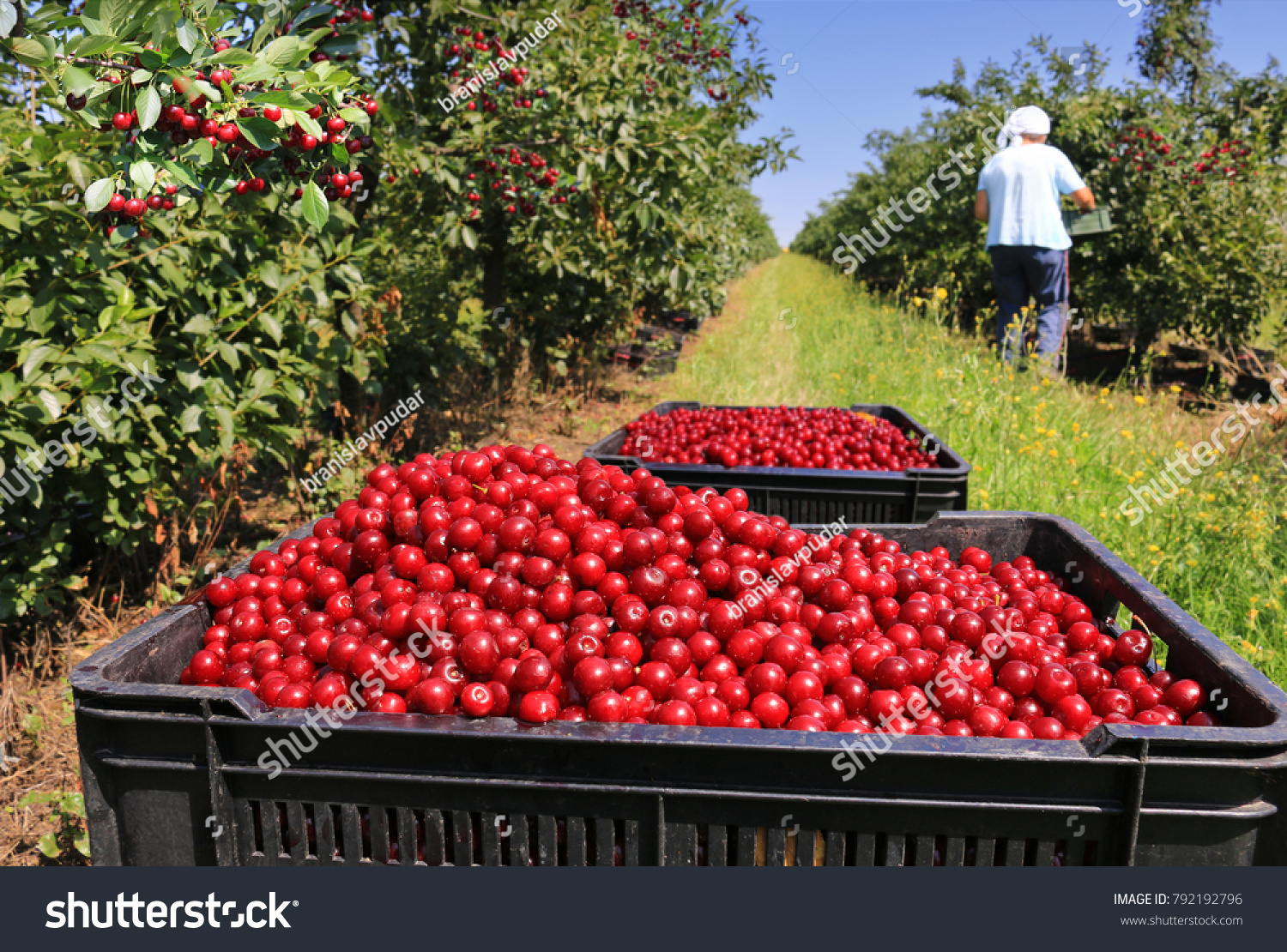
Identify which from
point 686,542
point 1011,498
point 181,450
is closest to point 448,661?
point 686,542

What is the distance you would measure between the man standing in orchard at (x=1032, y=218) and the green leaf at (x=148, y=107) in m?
5.74

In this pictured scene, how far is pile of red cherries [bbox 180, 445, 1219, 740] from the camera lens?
1.37 metres

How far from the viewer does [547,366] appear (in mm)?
8281

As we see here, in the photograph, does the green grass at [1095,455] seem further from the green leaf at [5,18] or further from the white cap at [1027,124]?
the green leaf at [5,18]

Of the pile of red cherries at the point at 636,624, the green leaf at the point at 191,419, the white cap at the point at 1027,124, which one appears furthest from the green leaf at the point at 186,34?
the white cap at the point at 1027,124

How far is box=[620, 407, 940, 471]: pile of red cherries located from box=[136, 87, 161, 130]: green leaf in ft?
7.49

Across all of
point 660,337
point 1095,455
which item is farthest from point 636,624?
point 660,337

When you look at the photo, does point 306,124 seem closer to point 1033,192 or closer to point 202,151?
point 202,151

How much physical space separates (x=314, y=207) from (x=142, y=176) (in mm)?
307

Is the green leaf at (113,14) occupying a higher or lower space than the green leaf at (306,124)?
higher

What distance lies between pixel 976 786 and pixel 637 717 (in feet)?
1.73

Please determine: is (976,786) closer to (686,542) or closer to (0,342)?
(686,542)

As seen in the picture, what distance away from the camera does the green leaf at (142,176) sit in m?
1.47

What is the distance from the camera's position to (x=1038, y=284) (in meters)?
6.39
